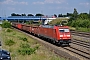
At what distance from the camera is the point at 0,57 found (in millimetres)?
9844

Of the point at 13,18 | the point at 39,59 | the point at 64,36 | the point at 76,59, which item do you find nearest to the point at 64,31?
the point at 64,36

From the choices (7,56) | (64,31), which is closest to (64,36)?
(64,31)

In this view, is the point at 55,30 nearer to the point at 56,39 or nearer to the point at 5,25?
the point at 56,39

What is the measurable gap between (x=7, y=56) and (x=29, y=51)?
8.10 metres

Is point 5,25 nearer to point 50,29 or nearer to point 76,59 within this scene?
point 50,29

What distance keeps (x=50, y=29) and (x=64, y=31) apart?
322cm

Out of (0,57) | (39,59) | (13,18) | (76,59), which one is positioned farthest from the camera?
(13,18)

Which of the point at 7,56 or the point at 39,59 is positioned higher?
the point at 7,56

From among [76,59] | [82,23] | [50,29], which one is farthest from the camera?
[82,23]

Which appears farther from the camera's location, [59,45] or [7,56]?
[59,45]

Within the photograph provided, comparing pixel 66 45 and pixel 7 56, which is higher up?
pixel 7 56

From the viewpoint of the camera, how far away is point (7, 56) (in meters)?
10.1

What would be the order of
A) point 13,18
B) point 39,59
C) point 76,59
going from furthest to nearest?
point 13,18 → point 76,59 → point 39,59

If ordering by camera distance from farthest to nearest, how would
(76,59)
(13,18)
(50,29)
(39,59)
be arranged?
(13,18) < (50,29) < (76,59) < (39,59)
